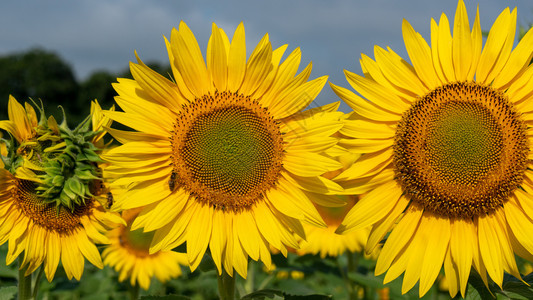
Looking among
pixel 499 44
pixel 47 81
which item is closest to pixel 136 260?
pixel 499 44

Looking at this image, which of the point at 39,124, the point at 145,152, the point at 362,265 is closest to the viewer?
the point at 145,152

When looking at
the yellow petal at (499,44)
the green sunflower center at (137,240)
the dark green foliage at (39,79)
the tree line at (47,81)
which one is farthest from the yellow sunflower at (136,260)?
the dark green foliage at (39,79)

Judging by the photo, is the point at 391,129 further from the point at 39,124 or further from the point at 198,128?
the point at 39,124

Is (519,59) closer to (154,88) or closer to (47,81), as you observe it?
(154,88)

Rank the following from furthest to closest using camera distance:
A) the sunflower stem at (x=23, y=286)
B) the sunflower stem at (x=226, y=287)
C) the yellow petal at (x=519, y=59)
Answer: the sunflower stem at (x=23, y=286) → the sunflower stem at (x=226, y=287) → the yellow petal at (x=519, y=59)

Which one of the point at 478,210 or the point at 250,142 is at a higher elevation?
the point at 250,142

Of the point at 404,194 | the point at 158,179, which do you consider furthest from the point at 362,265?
the point at 158,179

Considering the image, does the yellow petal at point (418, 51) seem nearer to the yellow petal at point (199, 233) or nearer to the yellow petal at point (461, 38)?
the yellow petal at point (461, 38)
